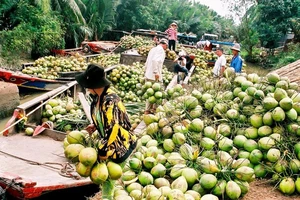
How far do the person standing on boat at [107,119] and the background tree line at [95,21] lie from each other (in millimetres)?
13578

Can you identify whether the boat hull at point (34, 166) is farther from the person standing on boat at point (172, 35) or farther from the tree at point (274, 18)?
the tree at point (274, 18)

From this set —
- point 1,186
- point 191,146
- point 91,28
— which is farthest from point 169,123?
point 91,28

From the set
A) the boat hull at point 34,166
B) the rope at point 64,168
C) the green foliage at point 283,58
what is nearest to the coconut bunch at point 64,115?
the boat hull at point 34,166

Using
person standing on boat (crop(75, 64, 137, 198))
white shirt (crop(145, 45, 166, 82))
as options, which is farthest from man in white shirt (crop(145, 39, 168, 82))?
person standing on boat (crop(75, 64, 137, 198))

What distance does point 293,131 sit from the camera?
330 cm

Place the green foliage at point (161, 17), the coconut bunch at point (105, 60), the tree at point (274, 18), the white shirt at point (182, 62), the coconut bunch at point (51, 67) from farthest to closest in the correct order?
the green foliage at point (161, 17), the tree at point (274, 18), the coconut bunch at point (105, 60), the white shirt at point (182, 62), the coconut bunch at point (51, 67)

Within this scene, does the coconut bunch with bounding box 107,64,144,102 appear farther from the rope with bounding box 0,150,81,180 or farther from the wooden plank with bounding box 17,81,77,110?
the rope with bounding box 0,150,81,180

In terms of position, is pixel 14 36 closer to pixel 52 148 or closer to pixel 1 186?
pixel 52 148

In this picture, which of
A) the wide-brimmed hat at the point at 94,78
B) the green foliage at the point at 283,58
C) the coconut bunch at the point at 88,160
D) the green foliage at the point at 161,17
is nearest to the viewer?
the coconut bunch at the point at 88,160

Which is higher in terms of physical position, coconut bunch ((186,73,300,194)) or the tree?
the tree

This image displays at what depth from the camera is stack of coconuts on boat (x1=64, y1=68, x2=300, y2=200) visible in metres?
2.77

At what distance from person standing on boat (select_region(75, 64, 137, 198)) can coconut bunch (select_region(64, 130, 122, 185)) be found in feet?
0.28

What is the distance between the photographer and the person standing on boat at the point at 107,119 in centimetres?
272

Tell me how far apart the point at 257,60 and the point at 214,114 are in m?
22.5
